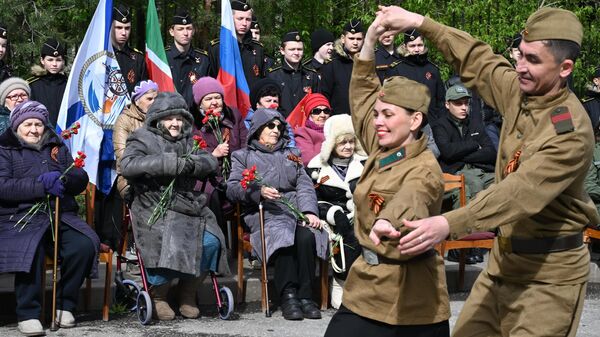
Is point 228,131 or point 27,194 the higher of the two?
point 228,131

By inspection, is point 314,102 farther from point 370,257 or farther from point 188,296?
point 370,257

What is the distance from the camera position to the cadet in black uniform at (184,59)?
11.5m

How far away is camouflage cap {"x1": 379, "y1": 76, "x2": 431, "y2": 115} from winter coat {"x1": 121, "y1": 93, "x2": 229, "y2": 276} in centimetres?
374

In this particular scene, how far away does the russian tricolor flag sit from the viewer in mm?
11320

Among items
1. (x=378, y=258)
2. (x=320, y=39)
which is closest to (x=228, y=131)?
(x=320, y=39)

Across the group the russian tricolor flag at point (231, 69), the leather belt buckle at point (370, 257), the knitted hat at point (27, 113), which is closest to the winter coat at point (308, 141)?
the russian tricolor flag at point (231, 69)

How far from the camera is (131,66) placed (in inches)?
441

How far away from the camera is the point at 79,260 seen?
8.55 m

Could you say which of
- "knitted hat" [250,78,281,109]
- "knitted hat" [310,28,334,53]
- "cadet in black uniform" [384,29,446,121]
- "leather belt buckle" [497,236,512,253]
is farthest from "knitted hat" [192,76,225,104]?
"leather belt buckle" [497,236,512,253]

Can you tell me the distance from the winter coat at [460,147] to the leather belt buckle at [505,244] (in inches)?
240

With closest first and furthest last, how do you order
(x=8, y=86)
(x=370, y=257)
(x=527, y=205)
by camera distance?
(x=527, y=205)
(x=370, y=257)
(x=8, y=86)

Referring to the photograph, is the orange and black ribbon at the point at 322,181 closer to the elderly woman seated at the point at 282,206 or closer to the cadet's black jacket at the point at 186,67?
the elderly woman seated at the point at 282,206

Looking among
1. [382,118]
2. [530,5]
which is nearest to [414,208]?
[382,118]

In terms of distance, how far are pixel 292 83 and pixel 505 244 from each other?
698 cm
